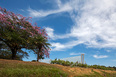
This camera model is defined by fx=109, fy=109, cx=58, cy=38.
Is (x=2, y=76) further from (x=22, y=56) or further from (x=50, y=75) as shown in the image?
(x=22, y=56)

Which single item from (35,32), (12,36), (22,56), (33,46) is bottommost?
(22,56)

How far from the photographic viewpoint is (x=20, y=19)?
56.7ft

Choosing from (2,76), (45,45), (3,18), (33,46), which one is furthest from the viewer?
(33,46)

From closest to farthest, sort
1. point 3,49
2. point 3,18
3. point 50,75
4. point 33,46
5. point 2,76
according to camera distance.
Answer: point 2,76 < point 50,75 < point 3,18 < point 33,46 < point 3,49

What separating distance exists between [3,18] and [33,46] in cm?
576

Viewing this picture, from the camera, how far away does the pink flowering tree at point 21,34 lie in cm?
1485

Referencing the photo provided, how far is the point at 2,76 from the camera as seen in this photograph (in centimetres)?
675

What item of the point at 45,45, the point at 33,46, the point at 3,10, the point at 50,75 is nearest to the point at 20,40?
the point at 33,46

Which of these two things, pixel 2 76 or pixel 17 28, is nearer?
pixel 2 76

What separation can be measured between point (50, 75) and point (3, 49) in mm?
15858

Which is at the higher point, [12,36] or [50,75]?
[12,36]

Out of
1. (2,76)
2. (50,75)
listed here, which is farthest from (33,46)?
(2,76)

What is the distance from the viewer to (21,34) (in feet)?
53.3

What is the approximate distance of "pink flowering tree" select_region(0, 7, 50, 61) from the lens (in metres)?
14.8
